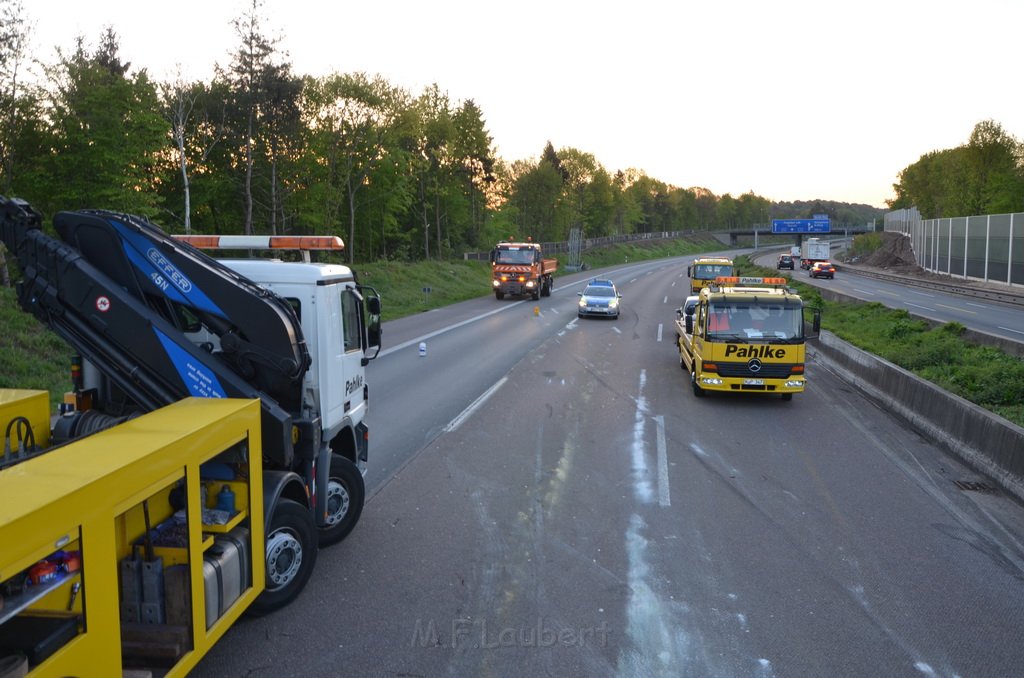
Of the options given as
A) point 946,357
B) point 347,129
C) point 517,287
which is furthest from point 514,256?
point 946,357

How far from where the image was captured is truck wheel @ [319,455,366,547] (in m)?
7.25

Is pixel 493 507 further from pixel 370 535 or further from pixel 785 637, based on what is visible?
pixel 785 637

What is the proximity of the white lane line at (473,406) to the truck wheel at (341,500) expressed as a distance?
4447 millimetres

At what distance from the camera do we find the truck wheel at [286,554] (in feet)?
19.5

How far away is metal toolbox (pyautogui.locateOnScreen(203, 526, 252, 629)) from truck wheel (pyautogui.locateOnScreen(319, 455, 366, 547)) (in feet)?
5.75

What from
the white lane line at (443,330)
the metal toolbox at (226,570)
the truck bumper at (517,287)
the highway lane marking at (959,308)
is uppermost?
the truck bumper at (517,287)

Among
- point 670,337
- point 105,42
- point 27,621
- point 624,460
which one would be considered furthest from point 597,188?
point 27,621

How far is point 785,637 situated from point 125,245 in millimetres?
5881

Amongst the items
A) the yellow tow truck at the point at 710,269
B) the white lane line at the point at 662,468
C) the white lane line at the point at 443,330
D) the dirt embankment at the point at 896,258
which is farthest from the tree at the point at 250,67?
the dirt embankment at the point at 896,258

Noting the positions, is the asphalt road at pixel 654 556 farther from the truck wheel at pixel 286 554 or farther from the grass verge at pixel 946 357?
the grass verge at pixel 946 357

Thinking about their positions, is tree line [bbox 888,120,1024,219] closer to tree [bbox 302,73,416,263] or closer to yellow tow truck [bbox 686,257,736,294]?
yellow tow truck [bbox 686,257,736,294]

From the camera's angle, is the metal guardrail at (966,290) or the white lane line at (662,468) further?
the metal guardrail at (966,290)

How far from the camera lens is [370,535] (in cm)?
773

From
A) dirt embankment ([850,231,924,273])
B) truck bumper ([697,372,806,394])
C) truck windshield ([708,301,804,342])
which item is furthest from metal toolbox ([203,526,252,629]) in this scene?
dirt embankment ([850,231,924,273])
